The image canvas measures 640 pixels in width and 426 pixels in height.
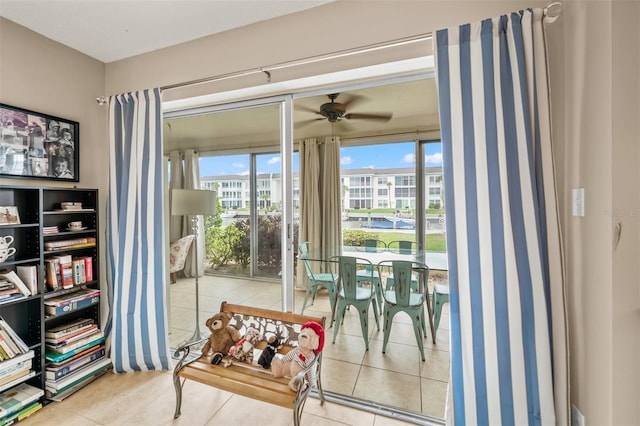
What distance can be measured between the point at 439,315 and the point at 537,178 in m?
1.71

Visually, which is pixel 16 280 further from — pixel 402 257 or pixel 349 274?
pixel 402 257

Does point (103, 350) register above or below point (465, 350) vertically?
below

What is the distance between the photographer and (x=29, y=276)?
6.17ft

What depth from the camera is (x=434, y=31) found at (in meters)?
1.49

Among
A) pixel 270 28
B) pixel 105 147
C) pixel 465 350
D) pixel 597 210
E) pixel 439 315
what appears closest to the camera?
pixel 597 210

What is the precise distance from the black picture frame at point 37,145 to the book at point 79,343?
1.23 m

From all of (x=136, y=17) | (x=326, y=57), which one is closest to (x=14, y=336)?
(x=136, y=17)

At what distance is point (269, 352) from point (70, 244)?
173cm

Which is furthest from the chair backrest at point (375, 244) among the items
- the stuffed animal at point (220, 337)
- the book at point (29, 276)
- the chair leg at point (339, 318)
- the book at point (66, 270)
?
the book at point (29, 276)

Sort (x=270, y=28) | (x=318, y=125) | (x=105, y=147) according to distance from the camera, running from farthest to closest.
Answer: (x=318, y=125) < (x=105, y=147) < (x=270, y=28)

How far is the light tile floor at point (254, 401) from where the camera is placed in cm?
176

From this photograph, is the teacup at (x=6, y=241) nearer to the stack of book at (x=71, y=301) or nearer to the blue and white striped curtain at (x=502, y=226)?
the stack of book at (x=71, y=301)

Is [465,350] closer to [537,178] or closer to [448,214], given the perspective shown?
[448,214]

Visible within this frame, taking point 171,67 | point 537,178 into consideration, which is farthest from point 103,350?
point 537,178
